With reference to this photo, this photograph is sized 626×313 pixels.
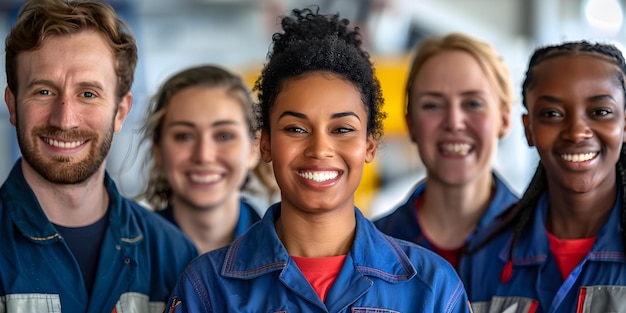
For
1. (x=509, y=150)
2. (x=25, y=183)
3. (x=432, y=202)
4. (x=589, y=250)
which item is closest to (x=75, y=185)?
(x=25, y=183)

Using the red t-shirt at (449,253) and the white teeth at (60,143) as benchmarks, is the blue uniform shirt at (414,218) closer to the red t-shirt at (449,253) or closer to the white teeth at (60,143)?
the red t-shirt at (449,253)

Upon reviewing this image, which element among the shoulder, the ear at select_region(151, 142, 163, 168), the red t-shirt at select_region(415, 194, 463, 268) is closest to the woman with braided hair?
the red t-shirt at select_region(415, 194, 463, 268)

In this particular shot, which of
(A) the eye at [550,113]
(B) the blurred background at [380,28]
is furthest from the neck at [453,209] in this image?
(B) the blurred background at [380,28]

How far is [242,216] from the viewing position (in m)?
3.76

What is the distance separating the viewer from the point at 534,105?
9.05ft

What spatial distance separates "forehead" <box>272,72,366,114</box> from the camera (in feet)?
7.75

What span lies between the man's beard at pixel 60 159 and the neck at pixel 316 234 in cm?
72

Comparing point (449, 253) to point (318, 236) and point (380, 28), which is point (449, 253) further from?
point (380, 28)

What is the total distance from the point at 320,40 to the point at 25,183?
110cm

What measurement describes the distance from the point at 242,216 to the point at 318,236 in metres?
1.37

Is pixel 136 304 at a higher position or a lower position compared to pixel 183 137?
lower

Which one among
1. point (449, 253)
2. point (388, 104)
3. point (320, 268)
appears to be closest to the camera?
point (320, 268)

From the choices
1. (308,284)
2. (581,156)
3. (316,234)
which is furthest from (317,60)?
(581,156)

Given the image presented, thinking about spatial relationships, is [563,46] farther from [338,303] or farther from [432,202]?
[338,303]
